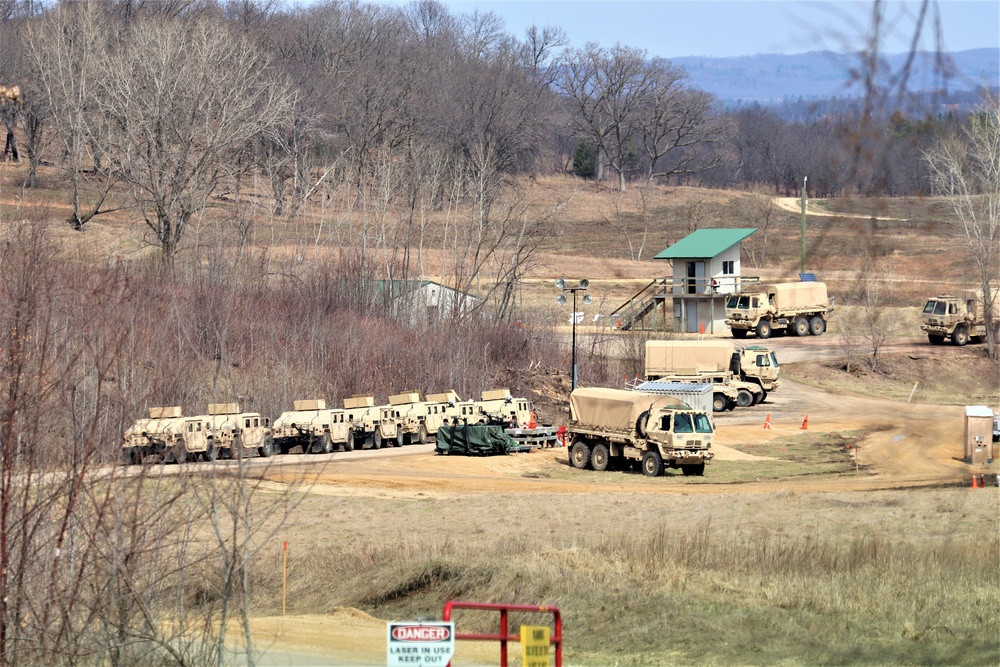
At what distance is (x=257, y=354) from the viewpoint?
55344 millimetres

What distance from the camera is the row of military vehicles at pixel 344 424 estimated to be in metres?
41.6

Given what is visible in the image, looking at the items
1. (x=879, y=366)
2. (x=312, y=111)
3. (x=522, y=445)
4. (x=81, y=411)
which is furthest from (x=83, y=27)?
(x=81, y=411)

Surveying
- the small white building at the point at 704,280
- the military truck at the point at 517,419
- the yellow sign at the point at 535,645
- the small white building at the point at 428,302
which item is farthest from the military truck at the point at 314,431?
the yellow sign at the point at 535,645

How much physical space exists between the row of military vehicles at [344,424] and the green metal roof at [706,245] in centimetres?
2786

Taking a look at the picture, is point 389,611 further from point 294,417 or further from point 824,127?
point 294,417

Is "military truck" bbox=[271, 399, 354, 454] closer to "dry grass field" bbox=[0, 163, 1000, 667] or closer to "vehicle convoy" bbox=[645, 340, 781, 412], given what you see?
"dry grass field" bbox=[0, 163, 1000, 667]

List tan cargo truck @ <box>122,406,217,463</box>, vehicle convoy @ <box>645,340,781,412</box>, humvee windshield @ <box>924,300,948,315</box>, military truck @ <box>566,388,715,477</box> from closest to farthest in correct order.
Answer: tan cargo truck @ <box>122,406,217,463</box> → military truck @ <box>566,388,715,477</box> → vehicle convoy @ <box>645,340,781,412</box> → humvee windshield @ <box>924,300,948,315</box>

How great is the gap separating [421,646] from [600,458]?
3378cm

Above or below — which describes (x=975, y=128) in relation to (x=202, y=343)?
above

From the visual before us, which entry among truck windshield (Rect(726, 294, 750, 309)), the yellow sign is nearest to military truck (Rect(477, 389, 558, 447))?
truck windshield (Rect(726, 294, 750, 309))

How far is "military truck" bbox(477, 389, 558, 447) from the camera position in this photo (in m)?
47.6

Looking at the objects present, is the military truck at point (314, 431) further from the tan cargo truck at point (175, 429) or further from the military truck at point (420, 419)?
the tan cargo truck at point (175, 429)

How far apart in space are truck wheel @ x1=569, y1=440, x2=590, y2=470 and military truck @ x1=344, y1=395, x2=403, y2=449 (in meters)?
8.60

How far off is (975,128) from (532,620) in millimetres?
15627
